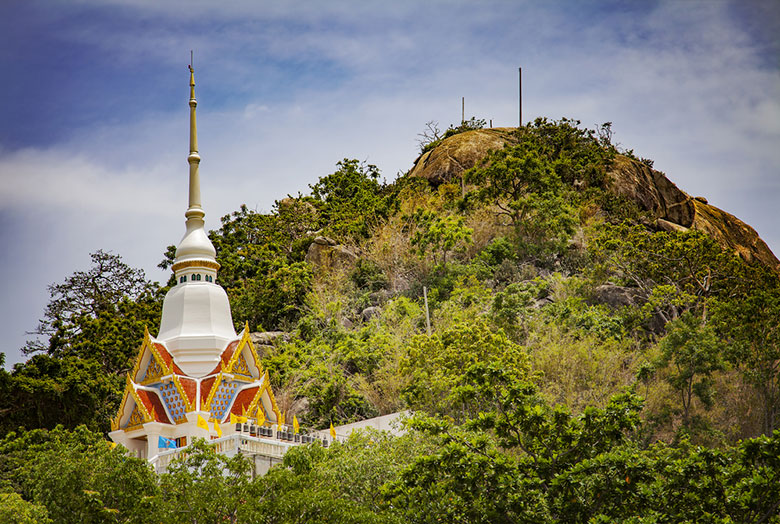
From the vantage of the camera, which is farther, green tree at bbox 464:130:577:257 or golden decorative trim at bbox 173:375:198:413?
green tree at bbox 464:130:577:257

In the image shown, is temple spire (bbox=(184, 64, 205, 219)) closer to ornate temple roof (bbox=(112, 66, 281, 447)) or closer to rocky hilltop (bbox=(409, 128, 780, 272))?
ornate temple roof (bbox=(112, 66, 281, 447))

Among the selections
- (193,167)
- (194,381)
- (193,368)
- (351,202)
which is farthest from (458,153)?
(194,381)

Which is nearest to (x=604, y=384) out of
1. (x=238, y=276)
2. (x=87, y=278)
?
(x=238, y=276)

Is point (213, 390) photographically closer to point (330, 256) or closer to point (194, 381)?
point (194, 381)

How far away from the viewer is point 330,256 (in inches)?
1788

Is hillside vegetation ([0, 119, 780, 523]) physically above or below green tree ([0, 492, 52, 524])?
above

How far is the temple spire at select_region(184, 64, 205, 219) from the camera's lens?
30.2 metres

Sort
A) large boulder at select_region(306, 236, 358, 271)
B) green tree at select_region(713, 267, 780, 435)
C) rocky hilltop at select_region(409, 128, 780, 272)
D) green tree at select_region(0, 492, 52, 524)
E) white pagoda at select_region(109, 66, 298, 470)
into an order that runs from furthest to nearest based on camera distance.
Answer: rocky hilltop at select_region(409, 128, 780, 272), large boulder at select_region(306, 236, 358, 271), green tree at select_region(713, 267, 780, 435), white pagoda at select_region(109, 66, 298, 470), green tree at select_region(0, 492, 52, 524)

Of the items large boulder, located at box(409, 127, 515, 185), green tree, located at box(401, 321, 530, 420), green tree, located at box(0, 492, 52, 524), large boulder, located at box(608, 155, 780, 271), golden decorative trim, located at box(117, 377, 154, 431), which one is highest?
large boulder, located at box(409, 127, 515, 185)

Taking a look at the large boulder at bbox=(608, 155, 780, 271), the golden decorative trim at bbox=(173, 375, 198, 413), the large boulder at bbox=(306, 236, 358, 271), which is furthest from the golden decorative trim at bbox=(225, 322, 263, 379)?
the large boulder at bbox=(608, 155, 780, 271)

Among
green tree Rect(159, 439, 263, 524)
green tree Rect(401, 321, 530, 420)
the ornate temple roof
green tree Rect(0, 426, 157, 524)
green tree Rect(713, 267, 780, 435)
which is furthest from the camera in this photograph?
green tree Rect(713, 267, 780, 435)

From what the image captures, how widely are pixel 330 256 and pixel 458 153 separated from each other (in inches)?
570

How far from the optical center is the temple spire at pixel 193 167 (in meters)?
30.2

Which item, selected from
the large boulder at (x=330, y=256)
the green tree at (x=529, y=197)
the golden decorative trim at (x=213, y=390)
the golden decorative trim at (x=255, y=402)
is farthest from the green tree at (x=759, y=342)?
the large boulder at (x=330, y=256)
